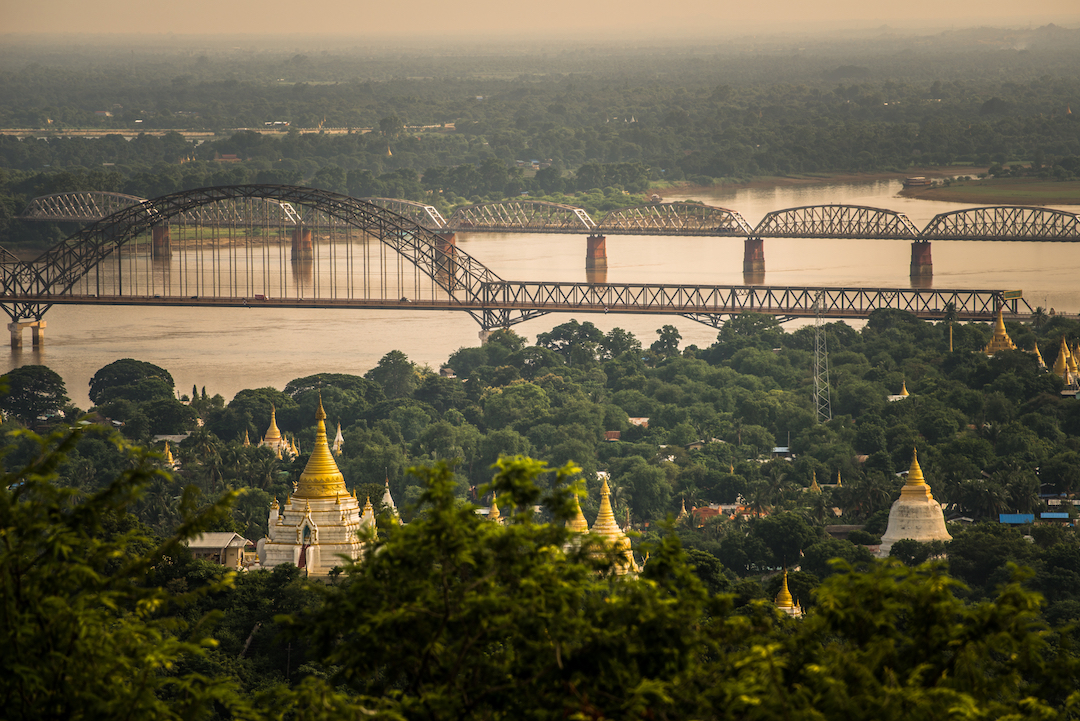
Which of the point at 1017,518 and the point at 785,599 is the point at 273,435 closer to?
the point at 1017,518

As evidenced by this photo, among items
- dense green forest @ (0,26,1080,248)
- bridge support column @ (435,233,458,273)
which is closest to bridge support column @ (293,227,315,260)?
bridge support column @ (435,233,458,273)

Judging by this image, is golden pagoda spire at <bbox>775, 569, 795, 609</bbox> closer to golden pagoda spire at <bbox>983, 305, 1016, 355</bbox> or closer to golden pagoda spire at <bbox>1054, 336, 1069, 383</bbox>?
golden pagoda spire at <bbox>1054, 336, 1069, 383</bbox>

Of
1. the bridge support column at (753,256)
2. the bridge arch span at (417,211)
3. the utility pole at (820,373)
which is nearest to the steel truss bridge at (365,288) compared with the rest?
the utility pole at (820,373)

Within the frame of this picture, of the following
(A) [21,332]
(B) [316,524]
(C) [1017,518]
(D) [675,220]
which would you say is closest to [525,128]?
(D) [675,220]

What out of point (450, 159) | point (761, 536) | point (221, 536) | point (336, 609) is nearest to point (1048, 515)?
point (761, 536)

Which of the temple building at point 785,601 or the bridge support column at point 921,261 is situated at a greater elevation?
the bridge support column at point 921,261

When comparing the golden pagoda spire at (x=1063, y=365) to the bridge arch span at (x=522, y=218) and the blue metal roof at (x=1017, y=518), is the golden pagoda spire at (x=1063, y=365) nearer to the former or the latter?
the blue metal roof at (x=1017, y=518)
